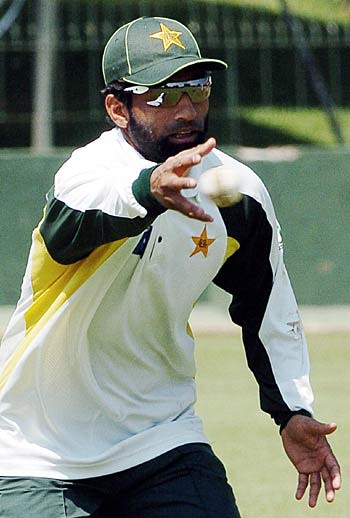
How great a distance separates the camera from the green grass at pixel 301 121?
28422mm

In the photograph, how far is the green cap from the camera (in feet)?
14.6

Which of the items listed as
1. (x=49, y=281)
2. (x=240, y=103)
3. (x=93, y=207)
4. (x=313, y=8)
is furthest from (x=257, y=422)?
(x=313, y=8)

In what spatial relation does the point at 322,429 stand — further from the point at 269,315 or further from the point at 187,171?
the point at 187,171

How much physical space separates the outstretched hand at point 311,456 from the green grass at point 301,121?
77.3ft

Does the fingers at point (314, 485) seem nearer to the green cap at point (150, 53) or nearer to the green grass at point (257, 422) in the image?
the green cap at point (150, 53)

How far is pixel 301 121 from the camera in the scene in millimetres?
29344

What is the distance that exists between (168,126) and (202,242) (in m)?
0.41

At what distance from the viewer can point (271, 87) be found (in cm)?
2855

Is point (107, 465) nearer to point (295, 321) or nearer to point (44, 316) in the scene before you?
point (44, 316)

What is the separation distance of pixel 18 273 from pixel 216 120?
954cm

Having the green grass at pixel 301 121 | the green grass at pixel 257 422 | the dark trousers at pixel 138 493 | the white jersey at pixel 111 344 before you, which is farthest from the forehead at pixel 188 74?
the green grass at pixel 301 121

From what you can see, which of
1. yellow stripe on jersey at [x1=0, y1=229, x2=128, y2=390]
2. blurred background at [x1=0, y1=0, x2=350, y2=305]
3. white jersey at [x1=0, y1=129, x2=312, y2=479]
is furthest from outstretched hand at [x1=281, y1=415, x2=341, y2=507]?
blurred background at [x1=0, y1=0, x2=350, y2=305]

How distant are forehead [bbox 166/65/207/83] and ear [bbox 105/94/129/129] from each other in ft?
0.77

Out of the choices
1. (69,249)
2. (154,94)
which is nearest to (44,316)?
(69,249)
